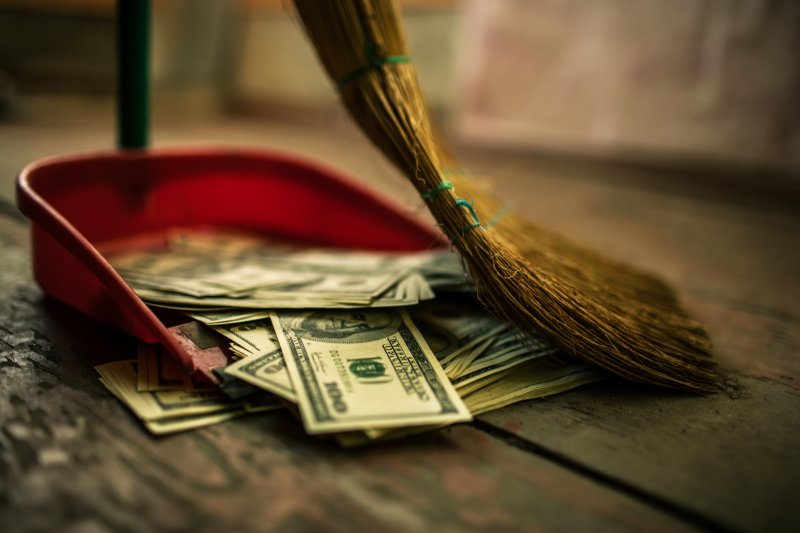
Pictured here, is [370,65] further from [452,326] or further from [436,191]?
[452,326]

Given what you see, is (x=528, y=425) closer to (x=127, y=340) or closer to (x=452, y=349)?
(x=452, y=349)

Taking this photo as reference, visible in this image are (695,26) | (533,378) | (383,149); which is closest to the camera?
(533,378)

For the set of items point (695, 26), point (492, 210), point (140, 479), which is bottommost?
point (140, 479)

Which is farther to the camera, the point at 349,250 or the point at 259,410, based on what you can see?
→ the point at 349,250

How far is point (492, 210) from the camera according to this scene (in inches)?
38.2

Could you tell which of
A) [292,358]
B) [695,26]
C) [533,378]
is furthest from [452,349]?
[695,26]

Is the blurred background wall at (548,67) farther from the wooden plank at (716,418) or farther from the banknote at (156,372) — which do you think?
the banknote at (156,372)

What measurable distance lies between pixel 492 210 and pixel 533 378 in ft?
1.00

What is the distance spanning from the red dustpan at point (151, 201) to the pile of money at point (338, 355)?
66mm

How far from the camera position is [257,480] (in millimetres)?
562

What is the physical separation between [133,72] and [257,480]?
835 millimetres

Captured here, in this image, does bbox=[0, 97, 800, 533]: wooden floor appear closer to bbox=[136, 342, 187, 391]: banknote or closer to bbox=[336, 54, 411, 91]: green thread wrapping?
bbox=[136, 342, 187, 391]: banknote

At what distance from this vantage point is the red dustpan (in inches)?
32.4

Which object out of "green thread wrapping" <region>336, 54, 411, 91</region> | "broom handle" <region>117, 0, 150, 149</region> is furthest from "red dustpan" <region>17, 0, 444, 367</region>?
"green thread wrapping" <region>336, 54, 411, 91</region>
